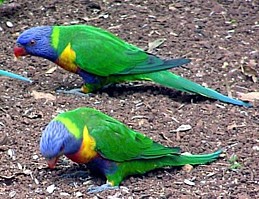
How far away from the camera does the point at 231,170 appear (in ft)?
15.2

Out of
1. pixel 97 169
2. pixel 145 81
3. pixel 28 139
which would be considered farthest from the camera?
pixel 145 81

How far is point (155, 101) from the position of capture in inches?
223

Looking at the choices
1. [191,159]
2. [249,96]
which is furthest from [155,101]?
[191,159]

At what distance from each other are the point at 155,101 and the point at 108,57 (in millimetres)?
536

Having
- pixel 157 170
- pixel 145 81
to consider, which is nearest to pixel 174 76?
pixel 145 81

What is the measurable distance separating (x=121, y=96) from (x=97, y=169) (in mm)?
1395

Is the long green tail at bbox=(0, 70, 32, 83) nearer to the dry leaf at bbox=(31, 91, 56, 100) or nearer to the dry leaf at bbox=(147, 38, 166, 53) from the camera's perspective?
the dry leaf at bbox=(31, 91, 56, 100)

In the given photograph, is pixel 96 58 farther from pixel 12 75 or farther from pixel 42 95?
pixel 12 75

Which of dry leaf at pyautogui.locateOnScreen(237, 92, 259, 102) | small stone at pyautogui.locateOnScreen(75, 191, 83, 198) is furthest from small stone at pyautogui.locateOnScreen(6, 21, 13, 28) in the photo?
small stone at pyautogui.locateOnScreen(75, 191, 83, 198)

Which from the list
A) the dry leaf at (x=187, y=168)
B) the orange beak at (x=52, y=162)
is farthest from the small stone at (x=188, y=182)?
the orange beak at (x=52, y=162)

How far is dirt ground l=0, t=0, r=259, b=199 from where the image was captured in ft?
14.8

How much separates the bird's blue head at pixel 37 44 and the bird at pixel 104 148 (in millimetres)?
1458

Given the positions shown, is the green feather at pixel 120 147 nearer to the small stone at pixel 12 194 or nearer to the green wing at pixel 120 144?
the green wing at pixel 120 144

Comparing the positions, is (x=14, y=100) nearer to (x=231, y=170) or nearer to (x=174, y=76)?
(x=174, y=76)
